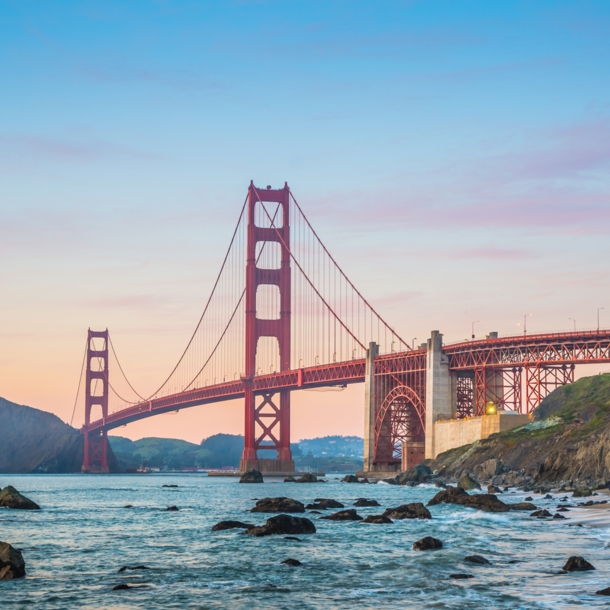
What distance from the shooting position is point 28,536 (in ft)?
160

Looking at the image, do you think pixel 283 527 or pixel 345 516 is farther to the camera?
pixel 345 516

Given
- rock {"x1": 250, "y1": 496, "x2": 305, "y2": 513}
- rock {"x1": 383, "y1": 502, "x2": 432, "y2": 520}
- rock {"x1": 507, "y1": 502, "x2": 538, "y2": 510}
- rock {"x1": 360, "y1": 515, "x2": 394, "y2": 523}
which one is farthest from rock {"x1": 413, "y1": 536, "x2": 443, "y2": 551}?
rock {"x1": 250, "y1": 496, "x2": 305, "y2": 513}

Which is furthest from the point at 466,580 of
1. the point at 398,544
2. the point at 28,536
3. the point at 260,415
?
the point at 260,415

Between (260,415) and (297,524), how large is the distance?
9702 centimetres

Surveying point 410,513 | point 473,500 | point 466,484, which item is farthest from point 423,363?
point 410,513

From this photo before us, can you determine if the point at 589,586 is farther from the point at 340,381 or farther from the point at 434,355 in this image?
the point at 340,381

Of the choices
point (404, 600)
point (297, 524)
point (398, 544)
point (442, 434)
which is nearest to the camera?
point (404, 600)

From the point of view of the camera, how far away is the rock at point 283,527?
44719 millimetres

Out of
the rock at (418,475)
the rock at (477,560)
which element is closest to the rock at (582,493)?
the rock at (477,560)

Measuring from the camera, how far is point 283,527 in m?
45.6

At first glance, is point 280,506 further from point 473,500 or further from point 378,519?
point 473,500

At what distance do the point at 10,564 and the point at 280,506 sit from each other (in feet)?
95.1

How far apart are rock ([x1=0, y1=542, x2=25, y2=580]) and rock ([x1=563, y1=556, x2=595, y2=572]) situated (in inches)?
684

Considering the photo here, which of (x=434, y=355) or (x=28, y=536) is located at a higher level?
(x=434, y=355)
